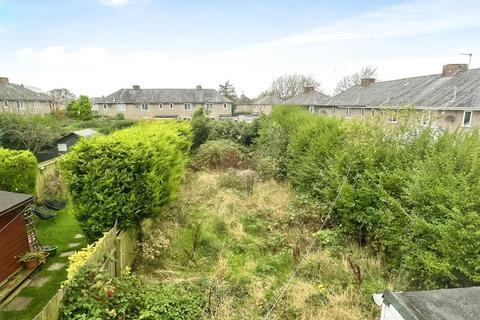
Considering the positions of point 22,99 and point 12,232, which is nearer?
point 12,232

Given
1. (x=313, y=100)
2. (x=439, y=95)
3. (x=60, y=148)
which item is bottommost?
(x=60, y=148)

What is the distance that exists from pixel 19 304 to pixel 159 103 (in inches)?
1682

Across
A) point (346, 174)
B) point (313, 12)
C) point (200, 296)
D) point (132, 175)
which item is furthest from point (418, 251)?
point (313, 12)

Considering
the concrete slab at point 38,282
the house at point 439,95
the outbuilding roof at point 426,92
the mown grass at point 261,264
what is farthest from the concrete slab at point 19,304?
the outbuilding roof at point 426,92

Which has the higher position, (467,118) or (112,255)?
(467,118)

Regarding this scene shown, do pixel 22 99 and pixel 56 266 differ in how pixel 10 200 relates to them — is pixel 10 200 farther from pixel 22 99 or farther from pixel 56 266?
pixel 22 99

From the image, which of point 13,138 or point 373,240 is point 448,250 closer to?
point 373,240

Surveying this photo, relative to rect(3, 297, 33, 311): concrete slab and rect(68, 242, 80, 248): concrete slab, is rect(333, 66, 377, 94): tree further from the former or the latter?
rect(3, 297, 33, 311): concrete slab

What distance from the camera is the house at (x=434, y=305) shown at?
204 cm

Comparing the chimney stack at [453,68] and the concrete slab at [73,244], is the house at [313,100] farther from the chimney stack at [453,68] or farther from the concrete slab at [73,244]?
the concrete slab at [73,244]

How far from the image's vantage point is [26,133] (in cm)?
1819

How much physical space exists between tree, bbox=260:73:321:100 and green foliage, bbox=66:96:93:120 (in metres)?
39.6

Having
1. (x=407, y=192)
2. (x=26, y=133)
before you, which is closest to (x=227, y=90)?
(x=26, y=133)

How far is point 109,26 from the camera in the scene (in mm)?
10961
